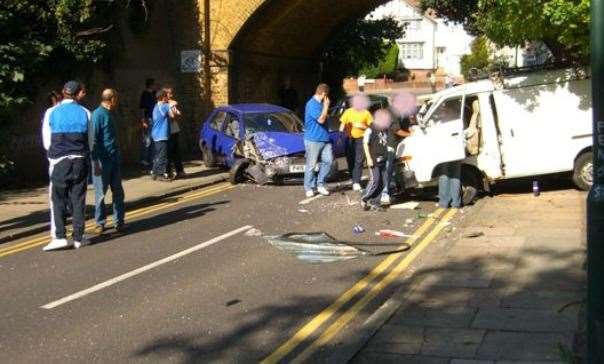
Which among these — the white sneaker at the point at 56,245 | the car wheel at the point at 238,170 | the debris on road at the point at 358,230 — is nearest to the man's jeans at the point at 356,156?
the car wheel at the point at 238,170

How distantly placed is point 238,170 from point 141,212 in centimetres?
330

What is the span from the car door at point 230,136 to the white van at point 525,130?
5290 millimetres

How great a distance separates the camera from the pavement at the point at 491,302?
5.20 metres

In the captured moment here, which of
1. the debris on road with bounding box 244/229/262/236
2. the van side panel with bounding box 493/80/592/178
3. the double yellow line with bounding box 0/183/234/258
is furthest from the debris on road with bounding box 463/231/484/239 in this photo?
the double yellow line with bounding box 0/183/234/258

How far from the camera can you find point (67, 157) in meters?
9.19

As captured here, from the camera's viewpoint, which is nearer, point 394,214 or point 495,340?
point 495,340

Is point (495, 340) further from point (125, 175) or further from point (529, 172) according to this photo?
point (125, 175)

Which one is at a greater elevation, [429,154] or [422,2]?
[422,2]

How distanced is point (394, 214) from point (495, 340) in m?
6.03

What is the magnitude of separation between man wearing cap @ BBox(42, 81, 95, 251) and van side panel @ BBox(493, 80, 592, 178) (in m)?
6.19

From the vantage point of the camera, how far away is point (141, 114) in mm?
19781

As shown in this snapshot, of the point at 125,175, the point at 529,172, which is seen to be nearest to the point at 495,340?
the point at 529,172

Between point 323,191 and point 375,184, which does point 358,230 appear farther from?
point 323,191

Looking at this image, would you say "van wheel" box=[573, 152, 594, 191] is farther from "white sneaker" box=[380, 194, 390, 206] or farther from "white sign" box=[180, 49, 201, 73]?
"white sign" box=[180, 49, 201, 73]
